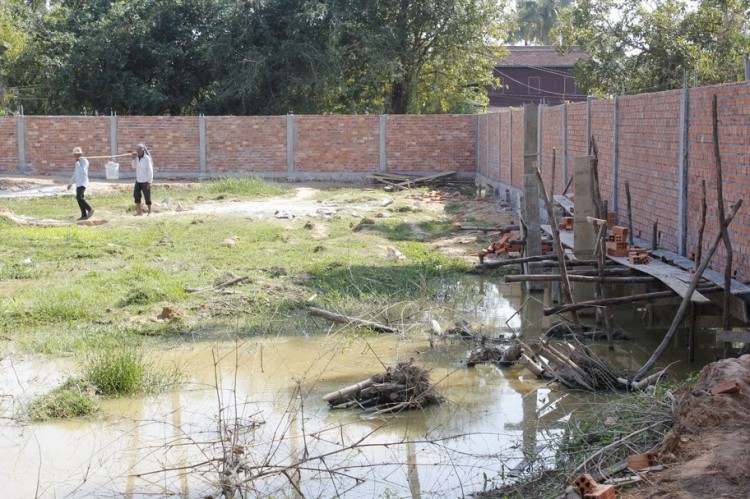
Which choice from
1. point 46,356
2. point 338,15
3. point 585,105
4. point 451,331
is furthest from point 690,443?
point 338,15

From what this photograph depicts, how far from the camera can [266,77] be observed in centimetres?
3425

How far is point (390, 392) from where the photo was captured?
7793mm

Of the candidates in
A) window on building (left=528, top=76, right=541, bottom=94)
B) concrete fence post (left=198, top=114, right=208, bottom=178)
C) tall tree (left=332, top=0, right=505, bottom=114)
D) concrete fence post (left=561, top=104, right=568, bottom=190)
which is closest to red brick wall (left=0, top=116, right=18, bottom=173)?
concrete fence post (left=198, top=114, right=208, bottom=178)

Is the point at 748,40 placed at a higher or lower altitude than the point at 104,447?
higher

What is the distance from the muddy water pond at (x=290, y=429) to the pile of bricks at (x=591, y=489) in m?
1.42

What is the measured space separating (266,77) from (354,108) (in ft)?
12.5

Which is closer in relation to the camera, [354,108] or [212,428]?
[212,428]

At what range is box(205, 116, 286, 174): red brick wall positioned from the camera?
103 ft

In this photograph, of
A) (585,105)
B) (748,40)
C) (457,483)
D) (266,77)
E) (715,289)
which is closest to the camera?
(457,483)

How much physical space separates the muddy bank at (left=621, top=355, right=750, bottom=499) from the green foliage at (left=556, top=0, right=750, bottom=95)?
1880cm

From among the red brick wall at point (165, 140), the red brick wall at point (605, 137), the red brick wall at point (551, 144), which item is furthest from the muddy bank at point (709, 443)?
the red brick wall at point (165, 140)

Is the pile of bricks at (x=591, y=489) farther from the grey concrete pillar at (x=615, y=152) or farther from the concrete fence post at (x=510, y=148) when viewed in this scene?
the concrete fence post at (x=510, y=148)

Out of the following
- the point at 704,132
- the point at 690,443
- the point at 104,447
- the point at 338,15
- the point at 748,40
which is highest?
the point at 338,15

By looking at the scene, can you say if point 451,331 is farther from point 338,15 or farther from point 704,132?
point 338,15
